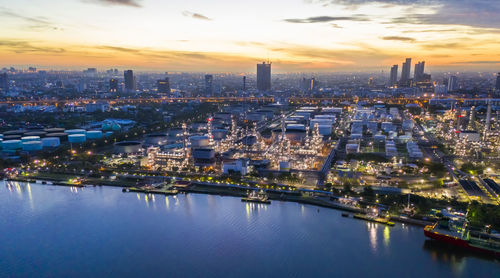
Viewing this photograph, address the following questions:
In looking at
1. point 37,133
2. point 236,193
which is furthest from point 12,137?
point 236,193

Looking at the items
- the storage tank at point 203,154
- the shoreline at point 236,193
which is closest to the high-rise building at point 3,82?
the shoreline at point 236,193

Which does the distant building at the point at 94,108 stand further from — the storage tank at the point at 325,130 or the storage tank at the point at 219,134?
the storage tank at the point at 325,130

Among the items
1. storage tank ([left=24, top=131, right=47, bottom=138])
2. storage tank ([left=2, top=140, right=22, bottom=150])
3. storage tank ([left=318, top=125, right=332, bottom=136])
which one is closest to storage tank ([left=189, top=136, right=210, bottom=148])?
storage tank ([left=318, top=125, right=332, bottom=136])

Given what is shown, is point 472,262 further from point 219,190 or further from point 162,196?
point 162,196

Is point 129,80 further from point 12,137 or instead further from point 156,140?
point 156,140

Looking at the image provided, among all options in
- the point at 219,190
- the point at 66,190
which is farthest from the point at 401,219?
the point at 66,190

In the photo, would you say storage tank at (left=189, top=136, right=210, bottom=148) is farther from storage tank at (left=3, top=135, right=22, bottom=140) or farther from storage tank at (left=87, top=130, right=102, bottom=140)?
storage tank at (left=3, top=135, right=22, bottom=140)
